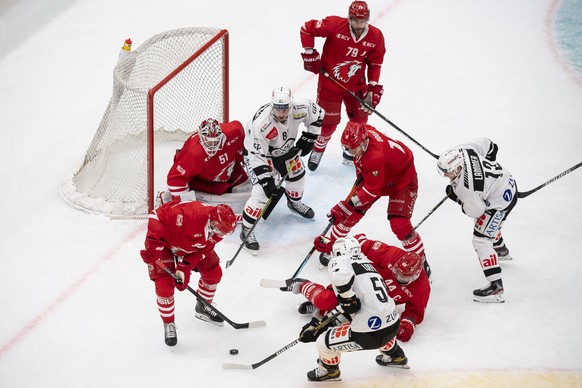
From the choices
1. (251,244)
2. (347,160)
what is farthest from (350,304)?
(347,160)

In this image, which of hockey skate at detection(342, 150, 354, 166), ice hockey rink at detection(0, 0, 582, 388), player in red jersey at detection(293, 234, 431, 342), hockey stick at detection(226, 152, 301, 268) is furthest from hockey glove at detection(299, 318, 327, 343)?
hockey skate at detection(342, 150, 354, 166)

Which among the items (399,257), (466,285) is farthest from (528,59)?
(399,257)

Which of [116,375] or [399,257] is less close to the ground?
[399,257]

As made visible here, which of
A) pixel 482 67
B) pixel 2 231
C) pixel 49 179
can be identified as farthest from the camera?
pixel 482 67

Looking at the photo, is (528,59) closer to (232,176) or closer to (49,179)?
(232,176)

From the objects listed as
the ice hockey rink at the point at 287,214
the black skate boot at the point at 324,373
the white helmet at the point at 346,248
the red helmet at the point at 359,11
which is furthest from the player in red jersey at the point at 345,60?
the black skate boot at the point at 324,373

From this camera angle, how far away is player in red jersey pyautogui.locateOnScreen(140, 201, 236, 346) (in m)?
4.88

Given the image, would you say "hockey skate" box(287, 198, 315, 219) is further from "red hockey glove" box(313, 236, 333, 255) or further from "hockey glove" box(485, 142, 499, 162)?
"hockey glove" box(485, 142, 499, 162)

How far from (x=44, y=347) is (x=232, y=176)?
1.68m

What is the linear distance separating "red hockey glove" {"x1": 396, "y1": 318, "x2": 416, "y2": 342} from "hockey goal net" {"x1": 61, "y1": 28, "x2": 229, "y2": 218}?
188 cm

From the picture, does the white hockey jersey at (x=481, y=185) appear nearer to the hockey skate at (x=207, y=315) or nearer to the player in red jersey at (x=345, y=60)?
the player in red jersey at (x=345, y=60)

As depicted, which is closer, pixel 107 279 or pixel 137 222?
pixel 107 279

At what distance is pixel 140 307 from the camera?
5.47 metres

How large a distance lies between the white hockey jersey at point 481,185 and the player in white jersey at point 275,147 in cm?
104
